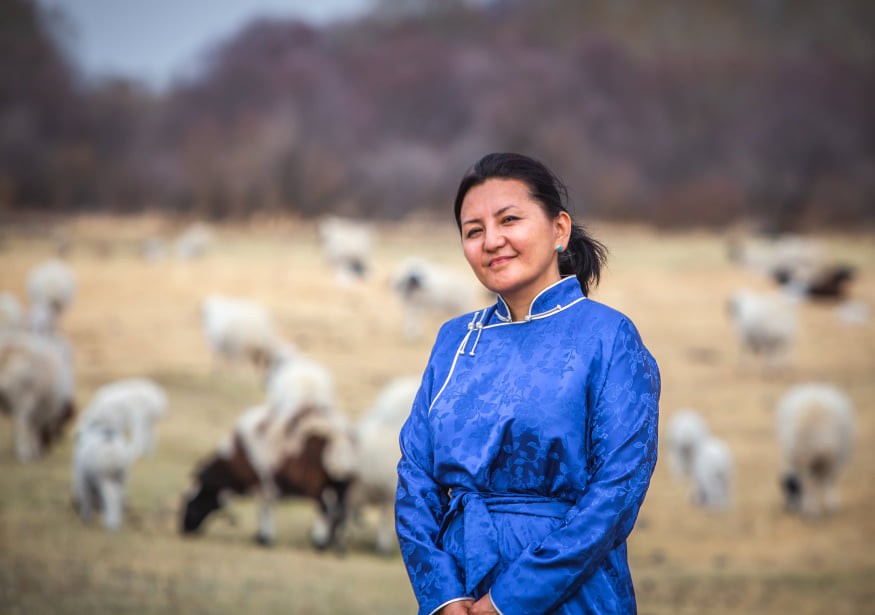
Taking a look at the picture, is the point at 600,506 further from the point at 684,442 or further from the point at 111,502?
the point at 684,442

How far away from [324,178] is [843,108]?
8775 mm

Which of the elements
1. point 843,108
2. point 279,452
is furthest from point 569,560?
point 843,108

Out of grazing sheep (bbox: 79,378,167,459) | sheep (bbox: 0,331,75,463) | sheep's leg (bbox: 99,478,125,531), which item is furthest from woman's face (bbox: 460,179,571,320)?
sheep (bbox: 0,331,75,463)

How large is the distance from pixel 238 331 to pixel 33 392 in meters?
2.30

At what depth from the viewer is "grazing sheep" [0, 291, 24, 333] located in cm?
756

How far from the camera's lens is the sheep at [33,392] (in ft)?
21.8

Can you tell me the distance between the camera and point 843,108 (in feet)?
47.4

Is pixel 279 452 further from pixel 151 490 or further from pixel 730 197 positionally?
pixel 730 197

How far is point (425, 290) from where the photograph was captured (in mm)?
10367

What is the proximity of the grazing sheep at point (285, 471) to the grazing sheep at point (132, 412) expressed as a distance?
68cm

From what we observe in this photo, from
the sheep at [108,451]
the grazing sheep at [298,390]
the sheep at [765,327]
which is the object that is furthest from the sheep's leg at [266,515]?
the sheep at [765,327]

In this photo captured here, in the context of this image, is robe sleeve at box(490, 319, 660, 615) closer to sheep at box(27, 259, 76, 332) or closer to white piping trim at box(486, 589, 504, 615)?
white piping trim at box(486, 589, 504, 615)

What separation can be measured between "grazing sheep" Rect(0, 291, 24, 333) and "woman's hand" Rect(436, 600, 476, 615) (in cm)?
702

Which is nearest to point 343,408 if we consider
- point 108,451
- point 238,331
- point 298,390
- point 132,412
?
point 238,331
